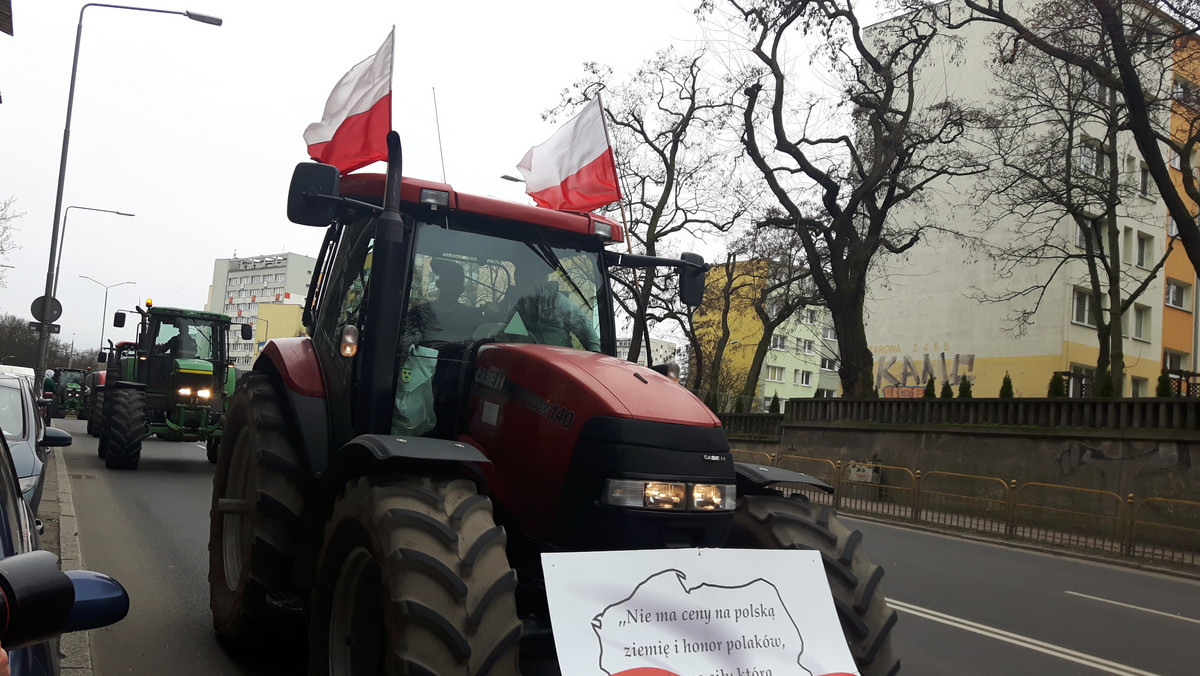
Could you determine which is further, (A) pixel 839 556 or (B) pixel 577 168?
(B) pixel 577 168

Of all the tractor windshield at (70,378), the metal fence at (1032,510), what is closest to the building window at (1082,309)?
the metal fence at (1032,510)

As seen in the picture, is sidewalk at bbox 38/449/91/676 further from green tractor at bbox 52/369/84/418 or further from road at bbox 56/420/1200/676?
green tractor at bbox 52/369/84/418

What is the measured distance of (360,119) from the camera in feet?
20.6

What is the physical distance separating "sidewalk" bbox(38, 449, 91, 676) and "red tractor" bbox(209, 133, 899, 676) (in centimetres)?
74

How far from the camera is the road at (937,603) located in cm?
628

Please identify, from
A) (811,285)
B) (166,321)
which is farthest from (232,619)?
(811,285)

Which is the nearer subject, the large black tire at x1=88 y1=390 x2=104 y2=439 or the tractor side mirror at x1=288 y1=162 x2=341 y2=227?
the tractor side mirror at x1=288 y1=162 x2=341 y2=227

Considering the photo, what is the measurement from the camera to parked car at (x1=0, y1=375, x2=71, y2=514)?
26.5 ft

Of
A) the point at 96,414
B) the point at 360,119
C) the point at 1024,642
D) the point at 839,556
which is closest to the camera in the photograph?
the point at 839,556

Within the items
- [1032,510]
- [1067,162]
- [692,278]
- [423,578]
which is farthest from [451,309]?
[1067,162]

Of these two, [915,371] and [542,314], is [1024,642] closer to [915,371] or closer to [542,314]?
[542,314]

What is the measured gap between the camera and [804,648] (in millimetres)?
3803

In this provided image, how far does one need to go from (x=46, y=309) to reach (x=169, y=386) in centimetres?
592

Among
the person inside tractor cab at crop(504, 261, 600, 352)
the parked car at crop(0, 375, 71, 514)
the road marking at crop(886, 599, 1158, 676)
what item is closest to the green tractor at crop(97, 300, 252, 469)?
the parked car at crop(0, 375, 71, 514)
